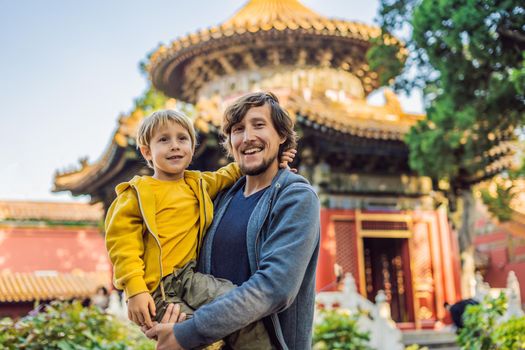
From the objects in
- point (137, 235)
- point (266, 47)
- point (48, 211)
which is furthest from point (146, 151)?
point (48, 211)

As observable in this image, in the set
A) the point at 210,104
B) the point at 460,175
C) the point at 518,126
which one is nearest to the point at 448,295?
the point at 460,175

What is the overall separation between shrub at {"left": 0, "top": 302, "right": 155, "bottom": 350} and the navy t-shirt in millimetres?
3543

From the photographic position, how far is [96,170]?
1319 cm

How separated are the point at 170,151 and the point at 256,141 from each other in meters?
0.31

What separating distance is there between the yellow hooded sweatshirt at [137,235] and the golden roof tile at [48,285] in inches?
644

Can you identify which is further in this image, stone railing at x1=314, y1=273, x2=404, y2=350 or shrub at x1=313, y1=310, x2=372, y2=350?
stone railing at x1=314, y1=273, x2=404, y2=350

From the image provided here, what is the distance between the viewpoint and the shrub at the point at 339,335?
7363 mm

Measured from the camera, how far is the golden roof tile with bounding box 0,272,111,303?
17719 mm

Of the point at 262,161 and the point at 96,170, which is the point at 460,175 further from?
the point at 262,161

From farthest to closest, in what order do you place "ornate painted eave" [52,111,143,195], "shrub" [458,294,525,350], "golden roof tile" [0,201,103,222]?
"golden roof tile" [0,201,103,222]
"ornate painted eave" [52,111,143,195]
"shrub" [458,294,525,350]

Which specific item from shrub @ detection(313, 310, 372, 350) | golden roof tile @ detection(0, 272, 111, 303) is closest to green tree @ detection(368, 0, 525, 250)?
shrub @ detection(313, 310, 372, 350)

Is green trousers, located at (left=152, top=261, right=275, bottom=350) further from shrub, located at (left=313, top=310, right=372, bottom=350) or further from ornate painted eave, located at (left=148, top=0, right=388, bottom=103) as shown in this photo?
ornate painted eave, located at (left=148, top=0, right=388, bottom=103)

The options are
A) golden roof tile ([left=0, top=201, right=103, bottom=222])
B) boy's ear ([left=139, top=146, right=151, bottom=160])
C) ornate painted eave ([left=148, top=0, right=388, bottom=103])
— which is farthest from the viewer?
golden roof tile ([left=0, top=201, right=103, bottom=222])

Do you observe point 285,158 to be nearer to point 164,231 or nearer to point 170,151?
point 170,151
